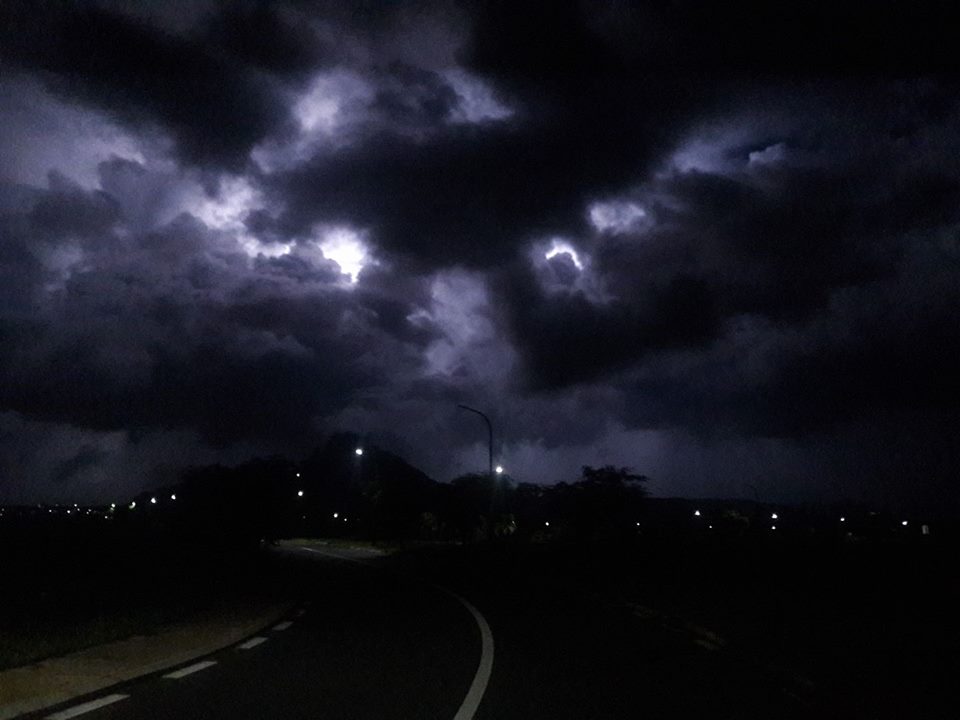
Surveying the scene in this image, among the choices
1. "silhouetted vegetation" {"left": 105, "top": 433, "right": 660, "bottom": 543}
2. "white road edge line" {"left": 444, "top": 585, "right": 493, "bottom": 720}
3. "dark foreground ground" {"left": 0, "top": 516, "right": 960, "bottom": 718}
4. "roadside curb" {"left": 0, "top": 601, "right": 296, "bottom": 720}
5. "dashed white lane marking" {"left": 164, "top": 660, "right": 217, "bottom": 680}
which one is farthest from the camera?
"silhouetted vegetation" {"left": 105, "top": 433, "right": 660, "bottom": 543}

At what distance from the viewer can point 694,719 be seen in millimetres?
9391

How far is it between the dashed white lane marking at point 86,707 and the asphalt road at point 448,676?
0.06 feet

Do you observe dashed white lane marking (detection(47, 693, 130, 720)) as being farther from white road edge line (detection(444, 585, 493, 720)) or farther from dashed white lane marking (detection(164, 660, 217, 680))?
white road edge line (detection(444, 585, 493, 720))

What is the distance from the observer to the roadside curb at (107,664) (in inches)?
383

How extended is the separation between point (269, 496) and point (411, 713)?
5570cm

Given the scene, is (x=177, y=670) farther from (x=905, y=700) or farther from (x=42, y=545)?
(x=42, y=545)

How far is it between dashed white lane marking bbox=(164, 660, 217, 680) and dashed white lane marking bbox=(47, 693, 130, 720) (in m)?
1.35

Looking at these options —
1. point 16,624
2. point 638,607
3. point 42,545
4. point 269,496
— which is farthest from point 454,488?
point 16,624

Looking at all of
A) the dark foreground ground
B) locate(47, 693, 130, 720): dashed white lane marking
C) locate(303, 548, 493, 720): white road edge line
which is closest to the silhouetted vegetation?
the dark foreground ground

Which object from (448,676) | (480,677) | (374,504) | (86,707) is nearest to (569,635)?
(480,677)

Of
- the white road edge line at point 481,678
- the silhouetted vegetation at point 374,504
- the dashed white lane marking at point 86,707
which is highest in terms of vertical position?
the silhouetted vegetation at point 374,504

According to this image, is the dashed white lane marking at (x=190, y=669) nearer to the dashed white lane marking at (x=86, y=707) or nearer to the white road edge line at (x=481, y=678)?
the dashed white lane marking at (x=86, y=707)

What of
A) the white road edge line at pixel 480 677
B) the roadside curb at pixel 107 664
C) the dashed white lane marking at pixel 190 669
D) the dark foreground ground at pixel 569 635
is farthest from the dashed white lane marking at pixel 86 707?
the white road edge line at pixel 480 677

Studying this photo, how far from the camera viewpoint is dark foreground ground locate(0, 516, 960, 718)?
403 inches
